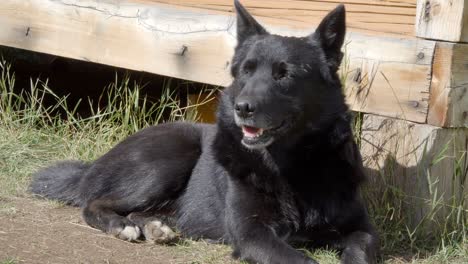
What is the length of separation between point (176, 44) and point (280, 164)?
1.57 meters

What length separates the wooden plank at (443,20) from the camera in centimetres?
439

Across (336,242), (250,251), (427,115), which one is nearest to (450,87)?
(427,115)

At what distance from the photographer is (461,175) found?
4.66 m

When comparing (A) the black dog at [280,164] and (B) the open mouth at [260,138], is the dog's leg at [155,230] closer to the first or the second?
(A) the black dog at [280,164]

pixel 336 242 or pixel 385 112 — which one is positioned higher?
pixel 385 112

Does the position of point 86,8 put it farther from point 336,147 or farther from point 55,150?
point 336,147

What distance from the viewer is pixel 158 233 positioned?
4398 millimetres

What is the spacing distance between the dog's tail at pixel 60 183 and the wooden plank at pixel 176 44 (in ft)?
3.16

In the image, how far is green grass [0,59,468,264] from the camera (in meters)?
4.38

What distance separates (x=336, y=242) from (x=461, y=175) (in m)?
0.95

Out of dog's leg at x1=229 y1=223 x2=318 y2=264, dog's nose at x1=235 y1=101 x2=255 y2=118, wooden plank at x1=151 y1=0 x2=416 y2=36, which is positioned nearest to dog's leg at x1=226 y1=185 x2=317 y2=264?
dog's leg at x1=229 y1=223 x2=318 y2=264

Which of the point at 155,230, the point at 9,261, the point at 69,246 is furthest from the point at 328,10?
the point at 9,261

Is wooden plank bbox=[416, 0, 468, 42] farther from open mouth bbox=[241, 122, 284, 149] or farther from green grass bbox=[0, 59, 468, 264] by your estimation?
open mouth bbox=[241, 122, 284, 149]

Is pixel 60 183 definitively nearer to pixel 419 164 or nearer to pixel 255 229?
pixel 255 229
